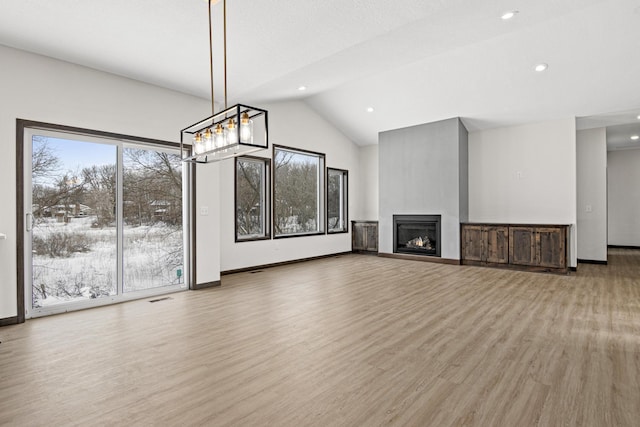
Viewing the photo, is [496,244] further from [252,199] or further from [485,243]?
[252,199]

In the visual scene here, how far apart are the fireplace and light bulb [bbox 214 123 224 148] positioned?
5.73m

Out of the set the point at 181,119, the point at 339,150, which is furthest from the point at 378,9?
the point at 339,150

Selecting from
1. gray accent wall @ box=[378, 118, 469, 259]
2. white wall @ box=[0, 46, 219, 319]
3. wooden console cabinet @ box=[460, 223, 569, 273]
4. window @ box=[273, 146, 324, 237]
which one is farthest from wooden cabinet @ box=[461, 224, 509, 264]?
white wall @ box=[0, 46, 219, 319]

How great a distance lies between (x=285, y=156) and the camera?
749 cm

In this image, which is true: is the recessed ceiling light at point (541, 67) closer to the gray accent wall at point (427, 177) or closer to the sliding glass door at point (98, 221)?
the gray accent wall at point (427, 177)

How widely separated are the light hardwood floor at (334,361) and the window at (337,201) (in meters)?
4.16

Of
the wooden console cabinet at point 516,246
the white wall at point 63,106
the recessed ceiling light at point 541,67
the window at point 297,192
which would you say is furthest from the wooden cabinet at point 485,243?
the white wall at point 63,106

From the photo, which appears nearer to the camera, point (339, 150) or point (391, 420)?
point (391, 420)

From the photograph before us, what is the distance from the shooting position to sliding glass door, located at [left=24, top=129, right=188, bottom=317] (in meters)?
3.94

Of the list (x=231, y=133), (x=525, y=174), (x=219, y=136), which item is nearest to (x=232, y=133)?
(x=231, y=133)

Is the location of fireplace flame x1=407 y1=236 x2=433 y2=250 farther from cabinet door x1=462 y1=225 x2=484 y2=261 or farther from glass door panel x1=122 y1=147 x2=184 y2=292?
glass door panel x1=122 y1=147 x2=184 y2=292

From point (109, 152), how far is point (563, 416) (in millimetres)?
5170

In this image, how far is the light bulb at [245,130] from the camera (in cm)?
269

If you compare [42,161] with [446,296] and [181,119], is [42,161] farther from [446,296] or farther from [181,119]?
[446,296]
